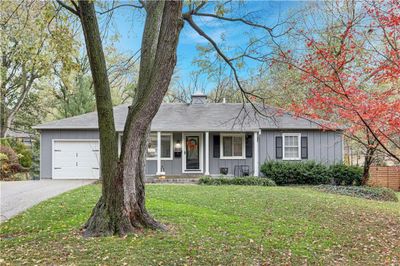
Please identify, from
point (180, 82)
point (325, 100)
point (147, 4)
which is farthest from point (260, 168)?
point (180, 82)

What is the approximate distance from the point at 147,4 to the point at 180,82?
73.9ft

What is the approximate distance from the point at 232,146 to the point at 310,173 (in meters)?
3.94

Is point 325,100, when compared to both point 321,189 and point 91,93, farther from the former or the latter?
point 91,93

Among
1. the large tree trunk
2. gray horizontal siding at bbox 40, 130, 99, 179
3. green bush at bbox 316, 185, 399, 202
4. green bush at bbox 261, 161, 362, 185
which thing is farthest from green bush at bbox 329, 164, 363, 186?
gray horizontal siding at bbox 40, 130, 99, 179

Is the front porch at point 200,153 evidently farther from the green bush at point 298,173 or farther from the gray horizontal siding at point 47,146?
the gray horizontal siding at point 47,146

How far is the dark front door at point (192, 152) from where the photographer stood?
16.6 meters

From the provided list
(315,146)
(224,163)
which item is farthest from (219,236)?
(315,146)

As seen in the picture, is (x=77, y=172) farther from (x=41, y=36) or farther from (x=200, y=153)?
(x=41, y=36)

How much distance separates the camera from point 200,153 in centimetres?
1661

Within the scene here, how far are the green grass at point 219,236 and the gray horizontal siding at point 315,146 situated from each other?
7291 mm

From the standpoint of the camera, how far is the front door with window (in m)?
16.5

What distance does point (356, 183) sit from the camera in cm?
1532

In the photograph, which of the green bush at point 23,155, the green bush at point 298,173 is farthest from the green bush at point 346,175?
the green bush at point 23,155

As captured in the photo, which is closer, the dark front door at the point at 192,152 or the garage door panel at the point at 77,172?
the garage door panel at the point at 77,172
